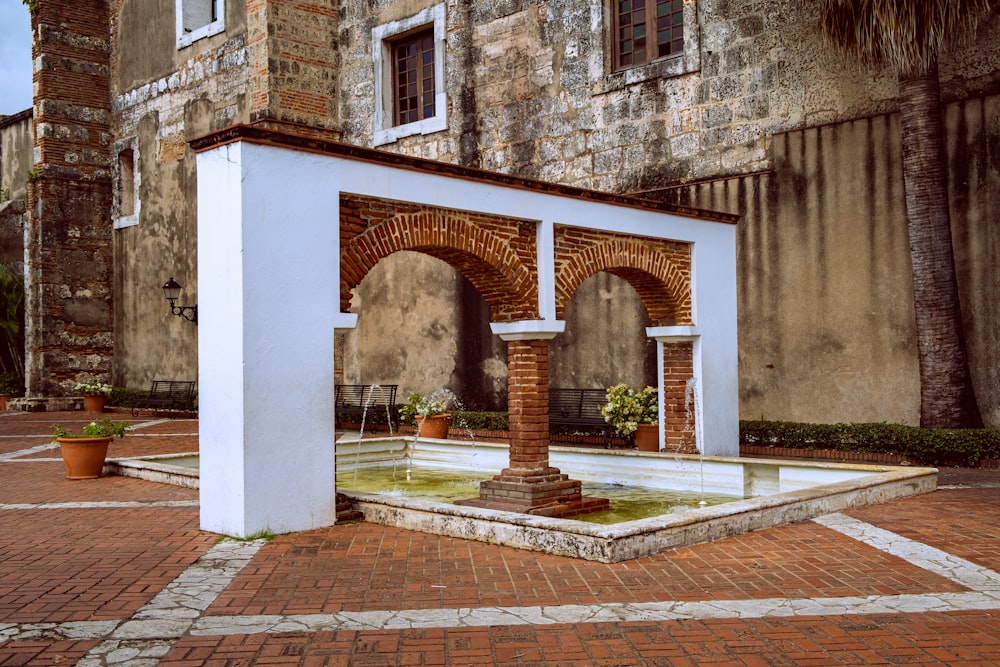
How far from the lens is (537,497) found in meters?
8.13

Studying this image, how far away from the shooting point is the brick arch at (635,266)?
360 inches

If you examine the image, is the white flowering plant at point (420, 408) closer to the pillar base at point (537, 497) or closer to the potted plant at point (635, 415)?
the potted plant at point (635, 415)

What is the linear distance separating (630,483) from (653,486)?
0.95 feet

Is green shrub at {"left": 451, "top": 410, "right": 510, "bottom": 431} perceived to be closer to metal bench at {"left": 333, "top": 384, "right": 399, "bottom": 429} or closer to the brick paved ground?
metal bench at {"left": 333, "top": 384, "right": 399, "bottom": 429}

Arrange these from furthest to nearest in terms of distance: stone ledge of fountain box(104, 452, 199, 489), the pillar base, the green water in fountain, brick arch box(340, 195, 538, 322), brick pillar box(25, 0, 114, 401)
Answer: brick pillar box(25, 0, 114, 401) < stone ledge of fountain box(104, 452, 199, 489) < the green water in fountain < the pillar base < brick arch box(340, 195, 538, 322)

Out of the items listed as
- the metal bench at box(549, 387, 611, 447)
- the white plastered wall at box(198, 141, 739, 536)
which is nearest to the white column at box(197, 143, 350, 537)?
the white plastered wall at box(198, 141, 739, 536)

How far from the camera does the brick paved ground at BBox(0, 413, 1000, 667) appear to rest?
4.42 meters

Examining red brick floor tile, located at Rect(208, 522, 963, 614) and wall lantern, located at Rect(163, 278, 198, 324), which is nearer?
red brick floor tile, located at Rect(208, 522, 963, 614)

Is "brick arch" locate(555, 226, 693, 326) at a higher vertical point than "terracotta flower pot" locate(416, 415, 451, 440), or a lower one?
higher

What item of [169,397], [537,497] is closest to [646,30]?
[537,497]

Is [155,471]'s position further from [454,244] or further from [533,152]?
[533,152]

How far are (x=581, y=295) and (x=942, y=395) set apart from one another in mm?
5881

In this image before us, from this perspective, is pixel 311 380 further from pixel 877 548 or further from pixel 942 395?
pixel 942 395

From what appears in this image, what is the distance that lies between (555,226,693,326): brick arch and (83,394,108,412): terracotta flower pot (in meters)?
15.1
